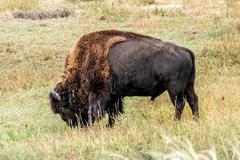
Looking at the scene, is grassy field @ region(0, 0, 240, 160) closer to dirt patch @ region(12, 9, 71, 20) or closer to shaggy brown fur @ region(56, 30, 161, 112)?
dirt patch @ region(12, 9, 71, 20)

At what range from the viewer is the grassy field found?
21.9 ft

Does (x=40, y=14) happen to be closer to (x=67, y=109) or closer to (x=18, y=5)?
(x=18, y=5)

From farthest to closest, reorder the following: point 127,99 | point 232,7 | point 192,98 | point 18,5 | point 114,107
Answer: point 18,5 < point 232,7 < point 127,99 < point 114,107 < point 192,98

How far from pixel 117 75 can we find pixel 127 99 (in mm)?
2615

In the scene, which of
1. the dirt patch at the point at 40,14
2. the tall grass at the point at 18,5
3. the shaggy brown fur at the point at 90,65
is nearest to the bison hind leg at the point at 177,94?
the shaggy brown fur at the point at 90,65

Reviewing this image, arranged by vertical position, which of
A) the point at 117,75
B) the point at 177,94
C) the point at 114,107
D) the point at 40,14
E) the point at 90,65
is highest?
the point at 90,65

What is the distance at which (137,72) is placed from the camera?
9.00 meters

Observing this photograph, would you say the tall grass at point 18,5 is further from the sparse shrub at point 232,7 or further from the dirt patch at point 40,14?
the sparse shrub at point 232,7

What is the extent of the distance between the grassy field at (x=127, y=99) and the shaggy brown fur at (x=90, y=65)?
0.58 m

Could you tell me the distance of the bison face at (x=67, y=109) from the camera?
30.5 feet

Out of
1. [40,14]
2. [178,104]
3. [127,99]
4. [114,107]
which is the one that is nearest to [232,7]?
[40,14]

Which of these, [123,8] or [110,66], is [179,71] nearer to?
[110,66]

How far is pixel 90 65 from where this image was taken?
916cm

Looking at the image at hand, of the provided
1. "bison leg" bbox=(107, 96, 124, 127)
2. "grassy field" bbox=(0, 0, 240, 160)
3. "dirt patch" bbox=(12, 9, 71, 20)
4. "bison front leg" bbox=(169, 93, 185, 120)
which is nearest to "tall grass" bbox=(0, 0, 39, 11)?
"grassy field" bbox=(0, 0, 240, 160)
